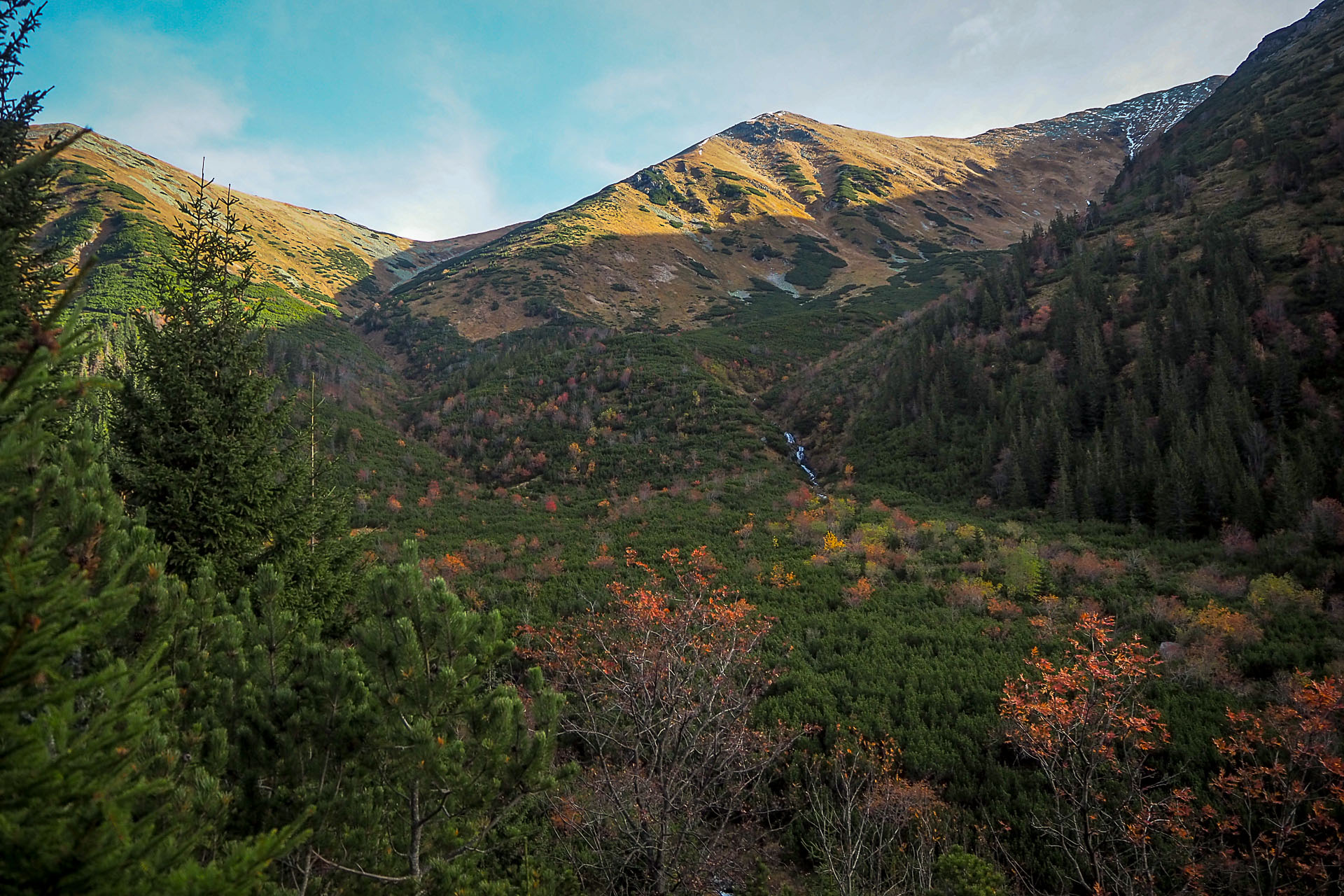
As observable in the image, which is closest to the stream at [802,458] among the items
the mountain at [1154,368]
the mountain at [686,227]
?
the mountain at [1154,368]

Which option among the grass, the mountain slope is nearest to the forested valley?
the mountain slope

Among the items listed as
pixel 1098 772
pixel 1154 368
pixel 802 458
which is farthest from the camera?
pixel 802 458

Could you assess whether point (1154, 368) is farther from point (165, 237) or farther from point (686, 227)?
point (165, 237)

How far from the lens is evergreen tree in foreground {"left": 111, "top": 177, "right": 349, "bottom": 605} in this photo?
720cm

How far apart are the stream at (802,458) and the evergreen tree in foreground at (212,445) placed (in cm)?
2358

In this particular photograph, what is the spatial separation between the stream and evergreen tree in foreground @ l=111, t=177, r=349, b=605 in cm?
2358

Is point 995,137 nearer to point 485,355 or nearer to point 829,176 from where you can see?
point 829,176

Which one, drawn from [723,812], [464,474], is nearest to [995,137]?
[464,474]

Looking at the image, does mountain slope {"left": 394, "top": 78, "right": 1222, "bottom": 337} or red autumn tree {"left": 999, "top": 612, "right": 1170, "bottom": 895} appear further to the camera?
mountain slope {"left": 394, "top": 78, "right": 1222, "bottom": 337}

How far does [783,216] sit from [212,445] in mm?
110508

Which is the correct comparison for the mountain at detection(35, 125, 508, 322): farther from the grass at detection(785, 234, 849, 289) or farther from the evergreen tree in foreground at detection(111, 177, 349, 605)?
the grass at detection(785, 234, 849, 289)

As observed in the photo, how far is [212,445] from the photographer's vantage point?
7.56 m

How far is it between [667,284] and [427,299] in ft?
106

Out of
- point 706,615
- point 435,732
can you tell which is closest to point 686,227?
point 706,615
